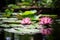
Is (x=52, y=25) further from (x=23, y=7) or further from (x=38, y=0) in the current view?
(x=38, y=0)

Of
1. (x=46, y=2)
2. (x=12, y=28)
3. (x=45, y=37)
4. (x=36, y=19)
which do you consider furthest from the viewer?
(x=46, y=2)

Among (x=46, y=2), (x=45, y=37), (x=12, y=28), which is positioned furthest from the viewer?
(x=46, y=2)

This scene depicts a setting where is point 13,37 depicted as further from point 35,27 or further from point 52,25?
point 52,25

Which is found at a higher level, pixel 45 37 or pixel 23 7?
pixel 23 7

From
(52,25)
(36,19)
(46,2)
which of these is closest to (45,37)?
(52,25)

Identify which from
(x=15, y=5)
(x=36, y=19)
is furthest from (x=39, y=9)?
(x=36, y=19)

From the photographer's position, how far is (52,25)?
170cm

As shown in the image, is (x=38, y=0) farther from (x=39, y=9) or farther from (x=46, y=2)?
(x=39, y=9)

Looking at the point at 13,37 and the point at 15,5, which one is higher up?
the point at 15,5

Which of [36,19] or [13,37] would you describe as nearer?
[13,37]

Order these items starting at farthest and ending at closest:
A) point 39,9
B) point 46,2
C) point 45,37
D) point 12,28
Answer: point 46,2, point 39,9, point 12,28, point 45,37

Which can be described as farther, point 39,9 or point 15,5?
point 15,5

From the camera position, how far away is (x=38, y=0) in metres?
3.12

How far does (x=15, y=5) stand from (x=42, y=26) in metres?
1.38
